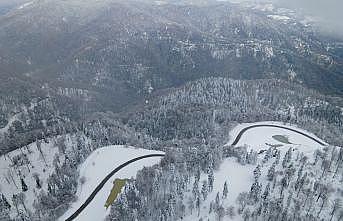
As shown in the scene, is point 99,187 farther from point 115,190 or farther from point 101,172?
point 101,172

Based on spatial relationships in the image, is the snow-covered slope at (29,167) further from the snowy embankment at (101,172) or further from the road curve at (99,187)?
the road curve at (99,187)

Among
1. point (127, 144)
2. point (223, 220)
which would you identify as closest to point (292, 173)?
point (223, 220)

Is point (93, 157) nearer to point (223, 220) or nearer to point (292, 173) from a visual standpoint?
point (223, 220)

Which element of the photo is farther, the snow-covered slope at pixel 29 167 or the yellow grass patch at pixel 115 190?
the snow-covered slope at pixel 29 167

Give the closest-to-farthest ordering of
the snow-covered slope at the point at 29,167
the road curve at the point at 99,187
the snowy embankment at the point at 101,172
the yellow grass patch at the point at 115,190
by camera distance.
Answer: the road curve at the point at 99,187 < the snowy embankment at the point at 101,172 < the yellow grass patch at the point at 115,190 < the snow-covered slope at the point at 29,167

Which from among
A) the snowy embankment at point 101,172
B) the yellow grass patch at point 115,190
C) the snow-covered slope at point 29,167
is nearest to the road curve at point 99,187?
the snowy embankment at point 101,172

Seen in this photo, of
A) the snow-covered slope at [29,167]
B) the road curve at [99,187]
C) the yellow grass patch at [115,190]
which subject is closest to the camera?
the road curve at [99,187]
